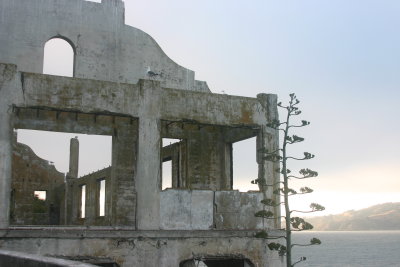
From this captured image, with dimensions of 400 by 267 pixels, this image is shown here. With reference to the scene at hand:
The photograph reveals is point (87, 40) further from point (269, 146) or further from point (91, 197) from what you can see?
point (91, 197)

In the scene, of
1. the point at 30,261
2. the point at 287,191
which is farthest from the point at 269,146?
the point at 30,261

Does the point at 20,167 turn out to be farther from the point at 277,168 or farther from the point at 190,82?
the point at 277,168

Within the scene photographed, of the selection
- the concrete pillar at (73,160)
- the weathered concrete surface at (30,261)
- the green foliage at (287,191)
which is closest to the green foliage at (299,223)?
the green foliage at (287,191)

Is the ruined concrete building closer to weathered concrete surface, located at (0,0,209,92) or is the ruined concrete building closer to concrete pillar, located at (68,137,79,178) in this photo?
weathered concrete surface, located at (0,0,209,92)

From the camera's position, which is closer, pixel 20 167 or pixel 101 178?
pixel 101 178

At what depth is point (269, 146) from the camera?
15117 mm

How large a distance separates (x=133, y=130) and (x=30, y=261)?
10956 mm

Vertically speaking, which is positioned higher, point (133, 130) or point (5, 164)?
point (133, 130)

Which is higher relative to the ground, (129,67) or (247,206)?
(129,67)

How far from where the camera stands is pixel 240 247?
14.2m

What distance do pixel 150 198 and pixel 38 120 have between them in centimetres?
483

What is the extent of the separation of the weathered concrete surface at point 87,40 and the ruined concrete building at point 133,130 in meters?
0.03

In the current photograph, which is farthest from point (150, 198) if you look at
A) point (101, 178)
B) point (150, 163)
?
point (101, 178)

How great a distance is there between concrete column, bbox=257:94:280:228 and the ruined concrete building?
3 centimetres
